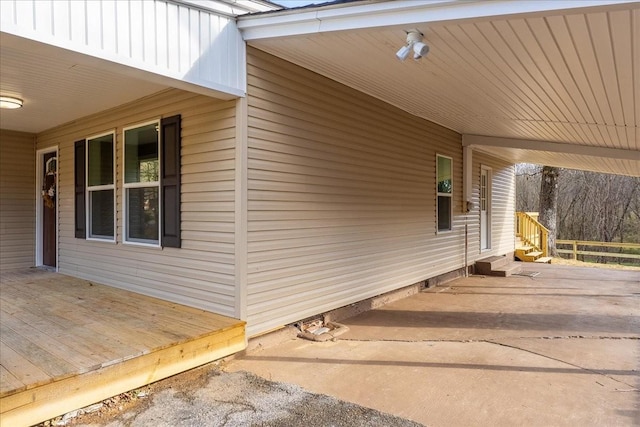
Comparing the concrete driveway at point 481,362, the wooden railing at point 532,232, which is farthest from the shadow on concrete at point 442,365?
the wooden railing at point 532,232

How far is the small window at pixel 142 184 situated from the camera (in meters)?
4.75

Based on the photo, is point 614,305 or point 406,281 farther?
point 406,281

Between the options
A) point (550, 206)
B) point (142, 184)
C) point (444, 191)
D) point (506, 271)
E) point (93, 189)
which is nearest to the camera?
point (142, 184)

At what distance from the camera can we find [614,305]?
5984mm

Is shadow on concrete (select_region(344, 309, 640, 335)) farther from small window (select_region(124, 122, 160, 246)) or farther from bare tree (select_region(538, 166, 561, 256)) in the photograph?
bare tree (select_region(538, 166, 561, 256))

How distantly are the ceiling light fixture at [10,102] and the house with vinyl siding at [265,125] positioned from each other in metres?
0.16

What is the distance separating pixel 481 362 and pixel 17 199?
733 cm

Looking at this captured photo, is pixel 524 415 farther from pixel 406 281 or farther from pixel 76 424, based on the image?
pixel 406 281

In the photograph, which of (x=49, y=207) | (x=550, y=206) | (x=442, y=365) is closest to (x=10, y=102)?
(x=49, y=207)

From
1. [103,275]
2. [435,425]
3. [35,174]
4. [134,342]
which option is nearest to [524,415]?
[435,425]

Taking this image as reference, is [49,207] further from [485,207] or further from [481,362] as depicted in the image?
[485,207]

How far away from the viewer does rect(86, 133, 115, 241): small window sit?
5.43 meters

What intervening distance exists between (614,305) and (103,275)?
23.5 feet

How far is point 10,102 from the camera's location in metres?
4.74
